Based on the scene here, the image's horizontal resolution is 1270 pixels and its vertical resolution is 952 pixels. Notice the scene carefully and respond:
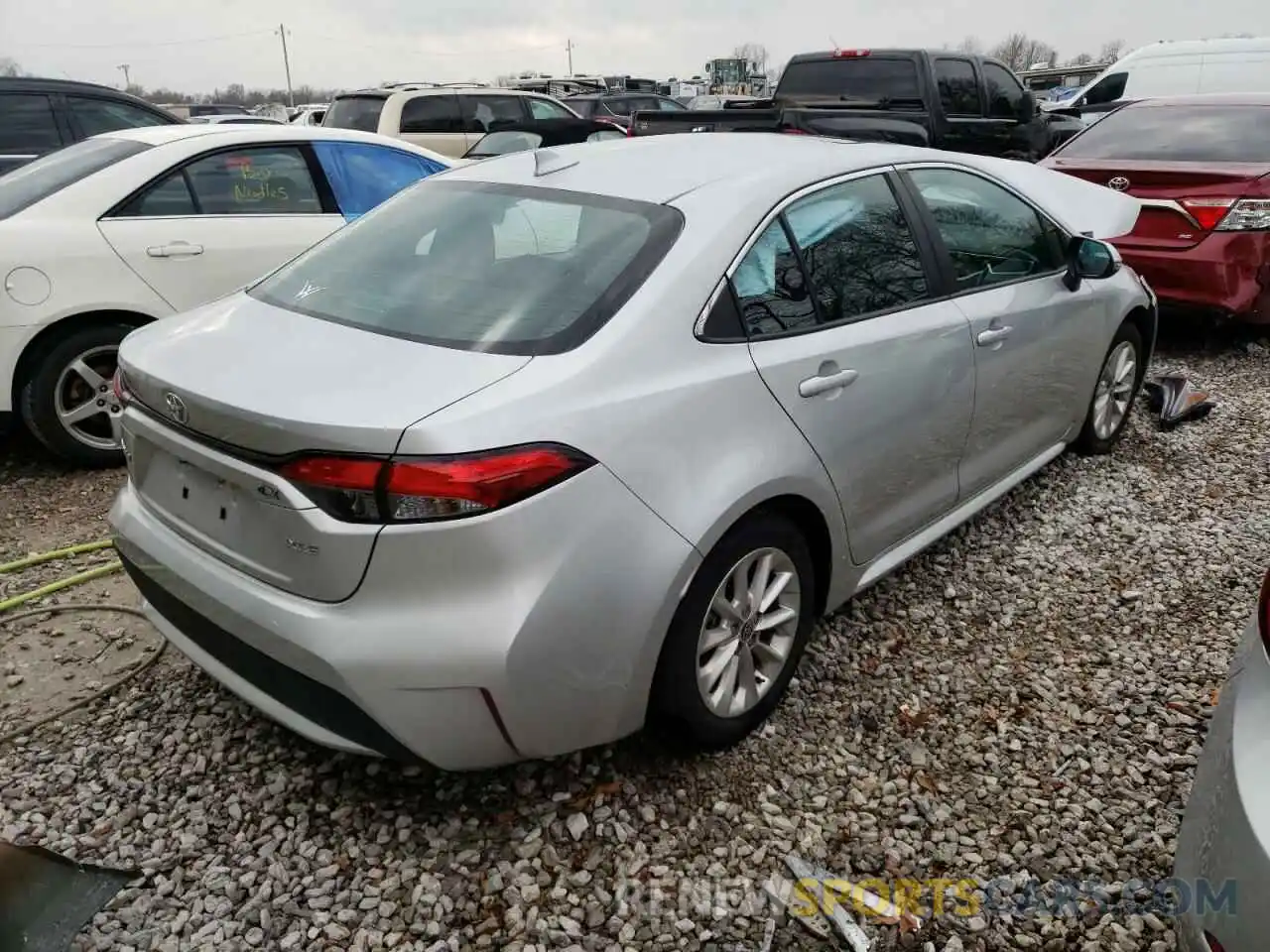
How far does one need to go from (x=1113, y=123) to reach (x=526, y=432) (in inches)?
274

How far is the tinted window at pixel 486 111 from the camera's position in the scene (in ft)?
38.0

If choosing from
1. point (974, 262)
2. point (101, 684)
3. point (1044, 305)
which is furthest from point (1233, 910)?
point (101, 684)

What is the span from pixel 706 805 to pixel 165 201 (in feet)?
12.7

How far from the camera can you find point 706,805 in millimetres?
2498

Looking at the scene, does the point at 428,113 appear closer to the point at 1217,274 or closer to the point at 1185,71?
the point at 1217,274

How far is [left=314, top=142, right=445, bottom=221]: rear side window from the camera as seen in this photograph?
5.20 meters

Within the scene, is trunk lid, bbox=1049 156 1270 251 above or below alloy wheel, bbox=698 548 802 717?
above

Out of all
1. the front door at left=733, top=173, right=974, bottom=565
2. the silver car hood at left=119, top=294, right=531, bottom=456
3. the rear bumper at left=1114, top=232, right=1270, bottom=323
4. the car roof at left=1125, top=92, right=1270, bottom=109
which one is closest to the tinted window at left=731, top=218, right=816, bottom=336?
the front door at left=733, top=173, right=974, bottom=565

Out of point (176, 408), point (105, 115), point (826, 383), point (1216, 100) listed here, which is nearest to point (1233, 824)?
point (826, 383)

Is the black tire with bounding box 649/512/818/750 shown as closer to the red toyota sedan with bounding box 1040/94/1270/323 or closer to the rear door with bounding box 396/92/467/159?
the red toyota sedan with bounding box 1040/94/1270/323

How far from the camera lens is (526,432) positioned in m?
1.99

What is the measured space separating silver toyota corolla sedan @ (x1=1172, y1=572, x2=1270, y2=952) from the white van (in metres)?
10.7

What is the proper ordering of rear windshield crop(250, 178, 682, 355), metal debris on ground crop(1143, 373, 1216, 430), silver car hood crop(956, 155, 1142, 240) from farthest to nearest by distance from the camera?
metal debris on ground crop(1143, 373, 1216, 430)
silver car hood crop(956, 155, 1142, 240)
rear windshield crop(250, 178, 682, 355)

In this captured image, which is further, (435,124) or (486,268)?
(435,124)
